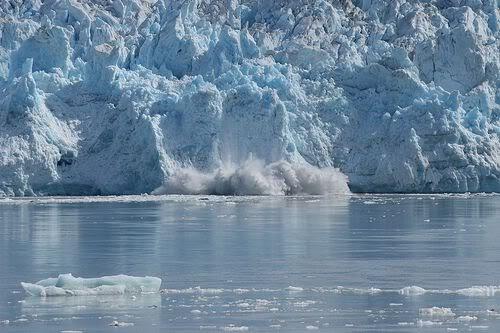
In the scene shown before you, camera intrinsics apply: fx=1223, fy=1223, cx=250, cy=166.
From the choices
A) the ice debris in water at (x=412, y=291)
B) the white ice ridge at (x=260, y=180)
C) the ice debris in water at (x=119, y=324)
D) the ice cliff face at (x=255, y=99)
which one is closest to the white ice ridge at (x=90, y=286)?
the ice debris in water at (x=119, y=324)

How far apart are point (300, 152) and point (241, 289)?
2330 cm

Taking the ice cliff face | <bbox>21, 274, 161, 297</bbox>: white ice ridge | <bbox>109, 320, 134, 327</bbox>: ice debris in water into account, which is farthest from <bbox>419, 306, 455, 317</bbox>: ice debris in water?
the ice cliff face

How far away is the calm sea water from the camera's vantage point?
→ 1036 cm

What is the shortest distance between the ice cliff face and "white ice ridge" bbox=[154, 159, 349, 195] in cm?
9

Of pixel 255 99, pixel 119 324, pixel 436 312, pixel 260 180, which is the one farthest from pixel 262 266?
pixel 260 180

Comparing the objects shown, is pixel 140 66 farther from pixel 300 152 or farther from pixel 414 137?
pixel 414 137

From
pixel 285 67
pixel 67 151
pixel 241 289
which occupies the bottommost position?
pixel 241 289

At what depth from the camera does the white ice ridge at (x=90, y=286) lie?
1177 centimetres

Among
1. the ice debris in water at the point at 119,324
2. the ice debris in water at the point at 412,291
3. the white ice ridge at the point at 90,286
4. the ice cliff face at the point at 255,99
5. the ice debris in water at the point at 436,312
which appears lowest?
the ice debris in water at the point at 119,324

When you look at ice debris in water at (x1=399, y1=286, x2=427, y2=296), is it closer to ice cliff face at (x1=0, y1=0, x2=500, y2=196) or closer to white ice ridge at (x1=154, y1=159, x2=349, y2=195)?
ice cliff face at (x1=0, y1=0, x2=500, y2=196)

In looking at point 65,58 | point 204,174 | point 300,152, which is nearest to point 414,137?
point 300,152

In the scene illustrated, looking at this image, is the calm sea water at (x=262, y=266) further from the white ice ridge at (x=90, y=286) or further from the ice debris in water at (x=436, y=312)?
the white ice ridge at (x=90, y=286)

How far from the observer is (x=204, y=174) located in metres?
34.3

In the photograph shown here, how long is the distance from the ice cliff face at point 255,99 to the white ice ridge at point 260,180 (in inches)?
3.5
